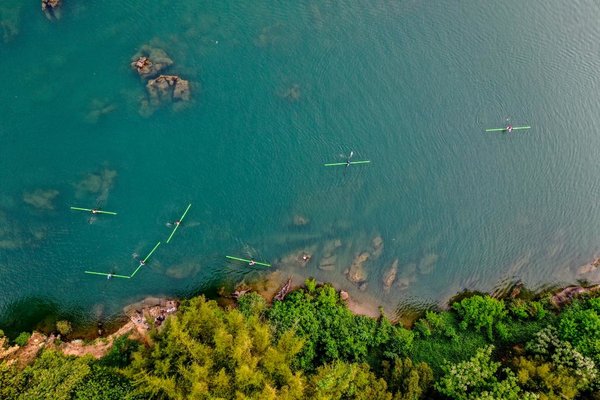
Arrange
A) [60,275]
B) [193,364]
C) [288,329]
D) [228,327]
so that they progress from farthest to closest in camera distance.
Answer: [60,275]
[288,329]
[228,327]
[193,364]

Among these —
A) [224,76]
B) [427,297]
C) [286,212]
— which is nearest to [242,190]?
[286,212]

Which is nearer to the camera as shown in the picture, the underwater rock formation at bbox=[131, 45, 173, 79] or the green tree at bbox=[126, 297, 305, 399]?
the green tree at bbox=[126, 297, 305, 399]

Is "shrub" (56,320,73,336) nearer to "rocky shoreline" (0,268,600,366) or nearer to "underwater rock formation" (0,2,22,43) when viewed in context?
"rocky shoreline" (0,268,600,366)

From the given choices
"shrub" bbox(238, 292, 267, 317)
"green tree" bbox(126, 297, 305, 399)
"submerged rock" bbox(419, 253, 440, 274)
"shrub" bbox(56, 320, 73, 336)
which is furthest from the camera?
"submerged rock" bbox(419, 253, 440, 274)

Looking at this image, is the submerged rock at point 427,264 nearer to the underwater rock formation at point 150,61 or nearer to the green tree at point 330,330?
the green tree at point 330,330

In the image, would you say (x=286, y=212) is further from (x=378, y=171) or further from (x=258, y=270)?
(x=378, y=171)

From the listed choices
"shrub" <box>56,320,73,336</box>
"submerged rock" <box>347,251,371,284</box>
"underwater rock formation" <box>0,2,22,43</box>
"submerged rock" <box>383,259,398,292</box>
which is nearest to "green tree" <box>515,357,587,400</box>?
"submerged rock" <box>383,259,398,292</box>

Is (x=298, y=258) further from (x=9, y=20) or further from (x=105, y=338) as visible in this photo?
(x=9, y=20)
